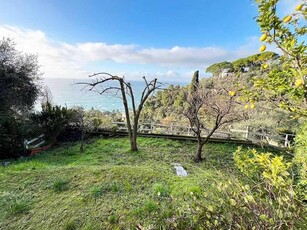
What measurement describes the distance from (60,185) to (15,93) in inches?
267

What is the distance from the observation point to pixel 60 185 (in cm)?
356

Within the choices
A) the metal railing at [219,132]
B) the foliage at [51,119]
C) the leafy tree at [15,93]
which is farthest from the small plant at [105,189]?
the metal railing at [219,132]

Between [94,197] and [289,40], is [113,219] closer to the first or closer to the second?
[94,197]

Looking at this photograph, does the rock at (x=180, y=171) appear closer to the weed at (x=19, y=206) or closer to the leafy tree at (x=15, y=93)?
the weed at (x=19, y=206)

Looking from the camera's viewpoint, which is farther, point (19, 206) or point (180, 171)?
point (180, 171)

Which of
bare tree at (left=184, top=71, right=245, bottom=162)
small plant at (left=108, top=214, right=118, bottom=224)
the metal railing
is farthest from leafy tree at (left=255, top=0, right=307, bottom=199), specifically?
the metal railing

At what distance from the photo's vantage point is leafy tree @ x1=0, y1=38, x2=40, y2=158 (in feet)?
24.4

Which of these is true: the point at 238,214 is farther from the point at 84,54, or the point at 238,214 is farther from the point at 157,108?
the point at 157,108

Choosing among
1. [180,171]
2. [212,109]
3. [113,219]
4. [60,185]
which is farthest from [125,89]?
[113,219]

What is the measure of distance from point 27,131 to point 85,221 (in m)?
7.25

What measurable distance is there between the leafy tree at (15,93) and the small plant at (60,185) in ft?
17.5

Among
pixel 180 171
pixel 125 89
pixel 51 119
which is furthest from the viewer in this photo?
pixel 51 119

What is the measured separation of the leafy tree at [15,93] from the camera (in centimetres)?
743

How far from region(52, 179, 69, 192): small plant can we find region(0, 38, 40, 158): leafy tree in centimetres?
534
